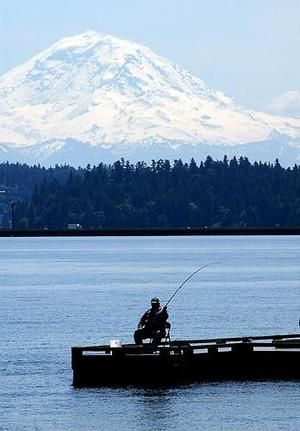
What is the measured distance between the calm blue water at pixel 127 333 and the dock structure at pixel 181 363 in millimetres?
622

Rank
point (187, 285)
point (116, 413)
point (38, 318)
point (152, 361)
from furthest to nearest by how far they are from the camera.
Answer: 1. point (187, 285)
2. point (38, 318)
3. point (152, 361)
4. point (116, 413)

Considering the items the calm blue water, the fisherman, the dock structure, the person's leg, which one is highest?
the fisherman

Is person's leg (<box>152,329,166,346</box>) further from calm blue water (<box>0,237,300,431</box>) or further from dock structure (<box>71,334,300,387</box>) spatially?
calm blue water (<box>0,237,300,431</box>)

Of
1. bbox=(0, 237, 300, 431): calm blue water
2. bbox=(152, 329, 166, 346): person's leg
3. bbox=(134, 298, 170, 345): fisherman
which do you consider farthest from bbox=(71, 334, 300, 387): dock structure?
bbox=(0, 237, 300, 431): calm blue water

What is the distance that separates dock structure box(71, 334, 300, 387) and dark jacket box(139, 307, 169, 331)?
2.07 feet

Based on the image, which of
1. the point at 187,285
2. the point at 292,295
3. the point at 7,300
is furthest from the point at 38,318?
the point at 187,285

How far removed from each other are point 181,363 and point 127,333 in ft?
77.8

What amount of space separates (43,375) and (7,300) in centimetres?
4993

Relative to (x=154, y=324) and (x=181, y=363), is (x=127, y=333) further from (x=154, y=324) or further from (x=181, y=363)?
(x=154, y=324)

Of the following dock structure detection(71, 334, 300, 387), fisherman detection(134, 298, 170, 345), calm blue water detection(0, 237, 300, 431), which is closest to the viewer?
calm blue water detection(0, 237, 300, 431)

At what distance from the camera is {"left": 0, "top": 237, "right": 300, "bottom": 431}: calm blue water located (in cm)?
4303

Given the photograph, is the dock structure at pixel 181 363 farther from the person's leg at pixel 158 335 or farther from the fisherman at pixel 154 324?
the fisherman at pixel 154 324

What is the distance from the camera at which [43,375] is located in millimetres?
53250

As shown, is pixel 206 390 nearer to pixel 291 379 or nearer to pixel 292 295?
pixel 291 379
